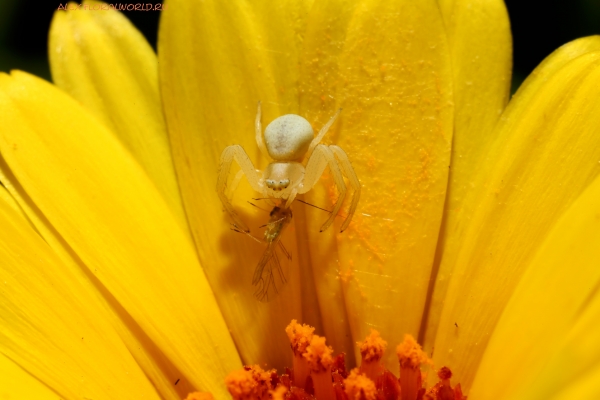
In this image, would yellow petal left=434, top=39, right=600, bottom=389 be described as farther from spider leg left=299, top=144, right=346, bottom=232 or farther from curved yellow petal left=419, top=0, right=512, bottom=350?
spider leg left=299, top=144, right=346, bottom=232

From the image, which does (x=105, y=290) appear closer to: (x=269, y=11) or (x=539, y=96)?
(x=269, y=11)

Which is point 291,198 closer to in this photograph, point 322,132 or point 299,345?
point 322,132

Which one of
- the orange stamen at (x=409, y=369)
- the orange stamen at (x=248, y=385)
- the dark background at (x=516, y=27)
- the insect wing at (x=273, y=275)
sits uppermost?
the dark background at (x=516, y=27)

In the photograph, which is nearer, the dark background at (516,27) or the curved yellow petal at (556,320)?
the curved yellow petal at (556,320)

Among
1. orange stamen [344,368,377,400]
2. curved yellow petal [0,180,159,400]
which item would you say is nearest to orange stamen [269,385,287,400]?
orange stamen [344,368,377,400]

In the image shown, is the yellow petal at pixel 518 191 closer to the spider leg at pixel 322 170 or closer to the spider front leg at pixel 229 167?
the spider leg at pixel 322 170

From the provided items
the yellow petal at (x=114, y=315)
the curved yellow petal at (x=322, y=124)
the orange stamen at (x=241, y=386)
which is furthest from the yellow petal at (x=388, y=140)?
the yellow petal at (x=114, y=315)
